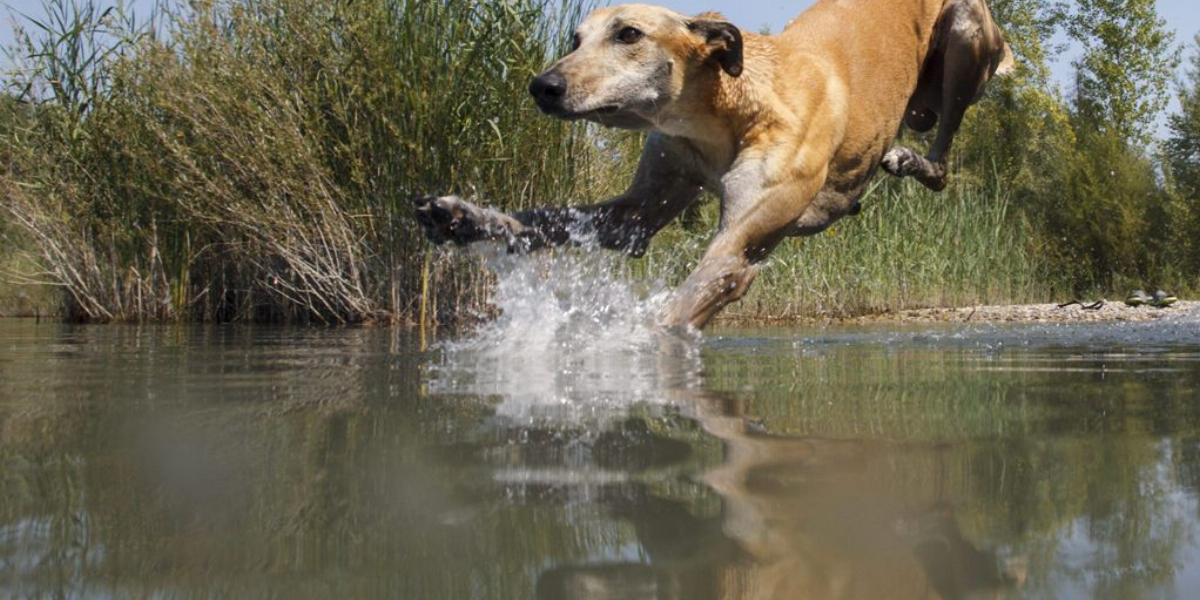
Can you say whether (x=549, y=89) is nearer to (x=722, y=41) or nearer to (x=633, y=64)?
(x=633, y=64)

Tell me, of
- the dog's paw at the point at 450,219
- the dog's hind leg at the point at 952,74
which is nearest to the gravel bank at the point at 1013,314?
the dog's hind leg at the point at 952,74

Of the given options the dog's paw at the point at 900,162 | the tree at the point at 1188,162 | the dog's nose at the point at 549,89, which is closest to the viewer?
the dog's nose at the point at 549,89

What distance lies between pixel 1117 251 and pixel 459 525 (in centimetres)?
2481

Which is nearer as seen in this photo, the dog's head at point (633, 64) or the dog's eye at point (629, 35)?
the dog's head at point (633, 64)

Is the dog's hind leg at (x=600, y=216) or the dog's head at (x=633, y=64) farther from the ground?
the dog's head at (x=633, y=64)

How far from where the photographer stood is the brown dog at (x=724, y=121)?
461 cm

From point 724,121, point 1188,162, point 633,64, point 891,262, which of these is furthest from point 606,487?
point 1188,162

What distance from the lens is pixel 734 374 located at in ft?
11.6

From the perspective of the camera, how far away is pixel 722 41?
485 centimetres

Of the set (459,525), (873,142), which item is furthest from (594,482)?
(873,142)

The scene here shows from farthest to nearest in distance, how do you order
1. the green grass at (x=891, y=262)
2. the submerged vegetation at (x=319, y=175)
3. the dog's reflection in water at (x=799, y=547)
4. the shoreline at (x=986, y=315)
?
the green grass at (x=891, y=262), the shoreline at (x=986, y=315), the submerged vegetation at (x=319, y=175), the dog's reflection in water at (x=799, y=547)

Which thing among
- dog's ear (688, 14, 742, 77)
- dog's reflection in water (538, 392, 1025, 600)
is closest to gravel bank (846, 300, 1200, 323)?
dog's ear (688, 14, 742, 77)

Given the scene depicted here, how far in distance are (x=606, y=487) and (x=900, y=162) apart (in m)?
5.16

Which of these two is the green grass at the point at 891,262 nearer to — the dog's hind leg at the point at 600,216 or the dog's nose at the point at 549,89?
the dog's hind leg at the point at 600,216
